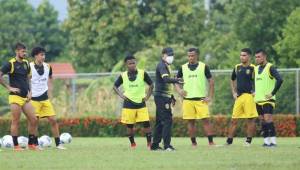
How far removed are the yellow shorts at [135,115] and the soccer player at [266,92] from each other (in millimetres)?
2633

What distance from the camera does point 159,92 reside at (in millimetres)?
22234

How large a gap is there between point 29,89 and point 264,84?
5.42m

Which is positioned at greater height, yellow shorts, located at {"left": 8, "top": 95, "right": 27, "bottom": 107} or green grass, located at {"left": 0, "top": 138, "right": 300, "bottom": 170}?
yellow shorts, located at {"left": 8, "top": 95, "right": 27, "bottom": 107}

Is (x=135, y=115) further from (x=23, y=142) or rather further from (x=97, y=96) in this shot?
(x=97, y=96)

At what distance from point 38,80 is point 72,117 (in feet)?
45.6

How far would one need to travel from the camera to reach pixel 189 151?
70.6 ft

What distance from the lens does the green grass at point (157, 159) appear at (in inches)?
682

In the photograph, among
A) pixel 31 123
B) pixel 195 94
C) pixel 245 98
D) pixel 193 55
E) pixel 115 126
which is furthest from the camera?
pixel 115 126

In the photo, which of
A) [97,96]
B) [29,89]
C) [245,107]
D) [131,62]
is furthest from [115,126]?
[29,89]

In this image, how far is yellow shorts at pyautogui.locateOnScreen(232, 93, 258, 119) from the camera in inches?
956

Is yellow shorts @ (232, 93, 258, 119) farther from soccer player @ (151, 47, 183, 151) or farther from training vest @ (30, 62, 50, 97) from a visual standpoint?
training vest @ (30, 62, 50, 97)

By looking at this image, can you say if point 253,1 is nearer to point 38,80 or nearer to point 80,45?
point 80,45

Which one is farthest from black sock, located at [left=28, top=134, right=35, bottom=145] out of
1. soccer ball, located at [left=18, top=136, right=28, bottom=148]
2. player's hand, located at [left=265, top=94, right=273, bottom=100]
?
player's hand, located at [left=265, top=94, right=273, bottom=100]

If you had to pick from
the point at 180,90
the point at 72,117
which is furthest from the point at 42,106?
the point at 72,117
